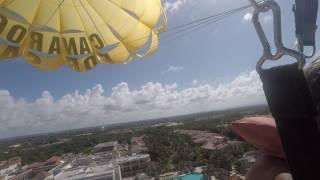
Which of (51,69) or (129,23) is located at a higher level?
(129,23)

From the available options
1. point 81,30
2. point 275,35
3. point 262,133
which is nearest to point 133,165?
point 81,30

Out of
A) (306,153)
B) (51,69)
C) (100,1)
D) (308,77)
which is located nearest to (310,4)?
(308,77)

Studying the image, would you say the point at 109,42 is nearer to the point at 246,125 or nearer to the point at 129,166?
the point at 246,125

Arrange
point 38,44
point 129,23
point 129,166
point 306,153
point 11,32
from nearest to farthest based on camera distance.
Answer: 1. point 306,153
2. point 11,32
3. point 38,44
4. point 129,23
5. point 129,166

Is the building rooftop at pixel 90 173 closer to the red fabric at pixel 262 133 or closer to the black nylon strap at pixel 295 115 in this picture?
the red fabric at pixel 262 133

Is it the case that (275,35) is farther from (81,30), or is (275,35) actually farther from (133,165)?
(133,165)

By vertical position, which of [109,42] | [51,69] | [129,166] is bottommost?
[129,166]

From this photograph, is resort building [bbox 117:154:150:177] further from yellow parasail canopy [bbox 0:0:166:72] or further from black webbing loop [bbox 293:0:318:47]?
black webbing loop [bbox 293:0:318:47]
